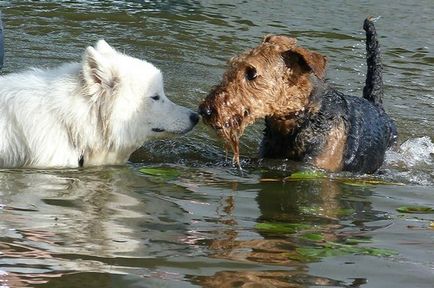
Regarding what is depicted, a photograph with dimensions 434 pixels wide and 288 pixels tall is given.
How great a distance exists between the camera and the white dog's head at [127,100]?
6246 millimetres

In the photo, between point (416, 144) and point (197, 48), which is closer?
point (416, 144)

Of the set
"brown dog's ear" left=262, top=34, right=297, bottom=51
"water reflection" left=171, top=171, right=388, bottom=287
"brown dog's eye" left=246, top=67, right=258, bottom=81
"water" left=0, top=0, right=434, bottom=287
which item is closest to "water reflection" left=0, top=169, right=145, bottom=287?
"water" left=0, top=0, right=434, bottom=287

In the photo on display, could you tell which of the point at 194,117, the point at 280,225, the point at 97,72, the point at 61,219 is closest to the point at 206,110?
the point at 194,117

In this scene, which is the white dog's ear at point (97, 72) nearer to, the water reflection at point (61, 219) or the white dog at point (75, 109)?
the white dog at point (75, 109)

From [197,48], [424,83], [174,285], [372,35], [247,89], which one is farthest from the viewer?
[197,48]

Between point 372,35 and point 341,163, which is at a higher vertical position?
point 372,35

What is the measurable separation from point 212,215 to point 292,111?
5.85ft

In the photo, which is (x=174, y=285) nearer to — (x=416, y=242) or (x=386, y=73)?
(x=416, y=242)

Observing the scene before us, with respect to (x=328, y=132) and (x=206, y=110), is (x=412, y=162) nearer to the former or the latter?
(x=328, y=132)

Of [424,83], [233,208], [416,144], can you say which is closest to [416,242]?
[233,208]

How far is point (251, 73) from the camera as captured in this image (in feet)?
21.4

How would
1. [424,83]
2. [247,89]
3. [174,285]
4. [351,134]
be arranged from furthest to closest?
[424,83], [351,134], [247,89], [174,285]

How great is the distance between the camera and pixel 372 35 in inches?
327

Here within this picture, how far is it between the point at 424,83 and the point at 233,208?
6.74 metres
